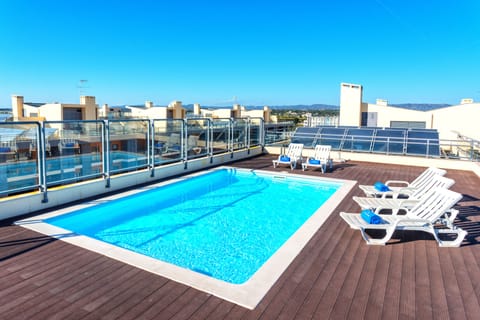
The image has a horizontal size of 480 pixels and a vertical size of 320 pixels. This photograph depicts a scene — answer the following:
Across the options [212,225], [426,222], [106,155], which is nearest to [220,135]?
[106,155]

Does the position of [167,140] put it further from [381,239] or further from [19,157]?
[381,239]

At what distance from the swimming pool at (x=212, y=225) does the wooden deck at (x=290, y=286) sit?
21 centimetres

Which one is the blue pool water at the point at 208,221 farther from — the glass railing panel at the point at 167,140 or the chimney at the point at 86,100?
the chimney at the point at 86,100

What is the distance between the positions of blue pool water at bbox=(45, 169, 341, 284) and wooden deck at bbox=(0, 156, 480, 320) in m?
0.88

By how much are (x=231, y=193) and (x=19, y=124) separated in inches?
181

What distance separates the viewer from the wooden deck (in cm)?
278

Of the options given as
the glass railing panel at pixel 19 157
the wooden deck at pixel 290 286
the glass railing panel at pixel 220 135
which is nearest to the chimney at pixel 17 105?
the glass railing panel at pixel 220 135

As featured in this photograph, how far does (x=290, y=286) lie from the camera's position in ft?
10.6

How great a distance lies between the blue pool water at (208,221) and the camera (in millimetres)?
4545

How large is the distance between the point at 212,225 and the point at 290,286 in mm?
2744

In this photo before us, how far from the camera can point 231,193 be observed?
8.05 metres

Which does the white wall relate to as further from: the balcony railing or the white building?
the balcony railing

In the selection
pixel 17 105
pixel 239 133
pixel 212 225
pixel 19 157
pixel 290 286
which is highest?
pixel 17 105

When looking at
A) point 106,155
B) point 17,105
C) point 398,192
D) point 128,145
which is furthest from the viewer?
point 17,105
